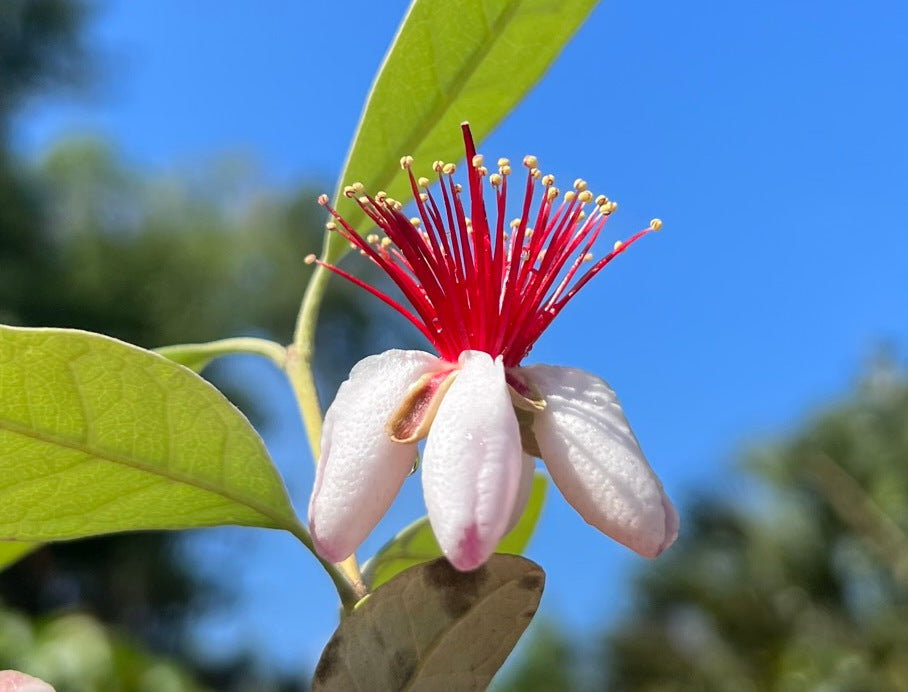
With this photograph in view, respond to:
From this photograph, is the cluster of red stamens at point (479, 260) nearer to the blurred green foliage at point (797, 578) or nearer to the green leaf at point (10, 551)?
the green leaf at point (10, 551)

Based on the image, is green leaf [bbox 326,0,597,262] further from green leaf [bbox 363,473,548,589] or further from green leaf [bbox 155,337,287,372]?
green leaf [bbox 363,473,548,589]

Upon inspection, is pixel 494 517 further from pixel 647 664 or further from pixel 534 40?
pixel 647 664

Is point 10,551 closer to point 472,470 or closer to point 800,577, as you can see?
point 472,470

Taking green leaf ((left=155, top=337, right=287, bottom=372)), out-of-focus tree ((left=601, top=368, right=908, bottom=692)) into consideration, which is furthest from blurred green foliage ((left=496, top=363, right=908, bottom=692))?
green leaf ((left=155, top=337, right=287, bottom=372))

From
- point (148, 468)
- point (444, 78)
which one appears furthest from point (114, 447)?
point (444, 78)

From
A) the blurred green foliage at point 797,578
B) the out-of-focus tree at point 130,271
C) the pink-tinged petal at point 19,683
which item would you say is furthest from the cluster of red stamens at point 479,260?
the out-of-focus tree at point 130,271
